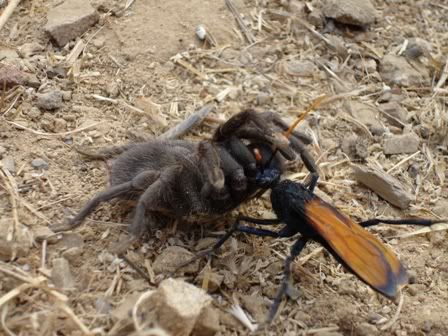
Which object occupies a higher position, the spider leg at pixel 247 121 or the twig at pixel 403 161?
the spider leg at pixel 247 121

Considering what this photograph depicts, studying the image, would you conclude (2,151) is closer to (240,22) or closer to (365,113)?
(240,22)

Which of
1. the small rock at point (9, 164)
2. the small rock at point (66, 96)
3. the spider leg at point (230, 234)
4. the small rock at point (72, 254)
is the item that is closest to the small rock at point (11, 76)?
the small rock at point (66, 96)

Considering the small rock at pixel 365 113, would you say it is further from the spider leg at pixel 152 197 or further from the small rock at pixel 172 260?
the small rock at pixel 172 260

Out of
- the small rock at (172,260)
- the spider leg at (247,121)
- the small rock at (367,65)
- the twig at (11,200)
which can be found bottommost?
the small rock at (367,65)

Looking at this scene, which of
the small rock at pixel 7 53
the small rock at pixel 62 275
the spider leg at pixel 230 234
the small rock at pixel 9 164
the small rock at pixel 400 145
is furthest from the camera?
the small rock at pixel 400 145

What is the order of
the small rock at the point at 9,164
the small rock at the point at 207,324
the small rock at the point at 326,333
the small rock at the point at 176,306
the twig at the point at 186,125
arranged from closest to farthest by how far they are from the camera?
the small rock at the point at 176,306 → the small rock at the point at 207,324 → the small rock at the point at 326,333 → the small rock at the point at 9,164 → the twig at the point at 186,125

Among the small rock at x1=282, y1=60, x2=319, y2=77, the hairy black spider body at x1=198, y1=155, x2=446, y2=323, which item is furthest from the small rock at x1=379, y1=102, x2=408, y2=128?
the hairy black spider body at x1=198, y1=155, x2=446, y2=323

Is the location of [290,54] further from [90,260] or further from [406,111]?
[90,260]

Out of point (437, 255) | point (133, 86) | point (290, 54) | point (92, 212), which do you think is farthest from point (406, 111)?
point (92, 212)

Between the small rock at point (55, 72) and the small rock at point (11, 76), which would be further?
the small rock at point (55, 72)
